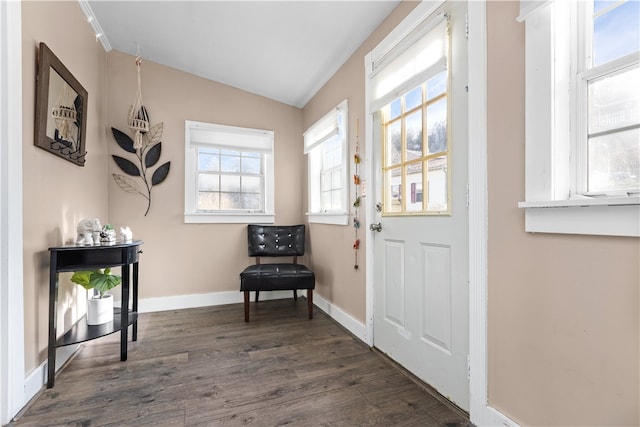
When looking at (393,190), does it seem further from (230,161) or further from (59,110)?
(59,110)

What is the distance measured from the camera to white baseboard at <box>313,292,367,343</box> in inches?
94.5

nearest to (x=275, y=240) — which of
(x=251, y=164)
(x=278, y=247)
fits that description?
(x=278, y=247)

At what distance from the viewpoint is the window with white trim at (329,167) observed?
8.95 feet

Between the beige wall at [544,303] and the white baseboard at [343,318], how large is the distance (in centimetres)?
114

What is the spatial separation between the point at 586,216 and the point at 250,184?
3.14 m

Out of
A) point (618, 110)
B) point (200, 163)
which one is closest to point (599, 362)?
point (618, 110)

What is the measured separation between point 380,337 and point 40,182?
240 cm

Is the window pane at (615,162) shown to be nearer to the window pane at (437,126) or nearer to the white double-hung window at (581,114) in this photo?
the white double-hung window at (581,114)

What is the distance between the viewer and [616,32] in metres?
1.01

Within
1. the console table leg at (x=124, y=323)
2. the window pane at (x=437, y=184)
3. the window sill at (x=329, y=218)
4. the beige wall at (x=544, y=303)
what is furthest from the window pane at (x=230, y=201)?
the beige wall at (x=544, y=303)

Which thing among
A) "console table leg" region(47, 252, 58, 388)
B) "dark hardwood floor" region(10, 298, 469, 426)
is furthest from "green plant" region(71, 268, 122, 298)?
"dark hardwood floor" region(10, 298, 469, 426)

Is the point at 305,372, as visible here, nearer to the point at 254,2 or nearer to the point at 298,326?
the point at 298,326

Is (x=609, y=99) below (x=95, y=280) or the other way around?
the other way around

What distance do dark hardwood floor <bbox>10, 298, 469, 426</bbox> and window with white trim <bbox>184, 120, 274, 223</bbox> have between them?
1348 millimetres
